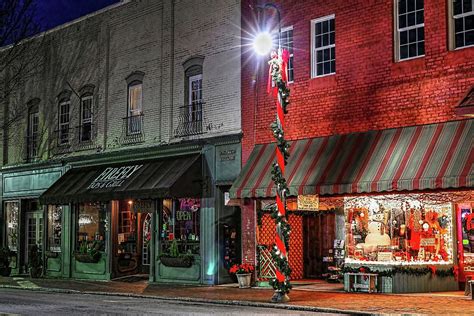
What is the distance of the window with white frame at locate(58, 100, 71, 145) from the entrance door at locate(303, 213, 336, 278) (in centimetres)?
1117

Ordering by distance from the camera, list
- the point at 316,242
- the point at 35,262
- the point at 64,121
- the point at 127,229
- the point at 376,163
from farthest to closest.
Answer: the point at 64,121 < the point at 35,262 < the point at 127,229 < the point at 316,242 < the point at 376,163

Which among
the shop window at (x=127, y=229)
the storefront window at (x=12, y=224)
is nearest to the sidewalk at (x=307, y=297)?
the shop window at (x=127, y=229)

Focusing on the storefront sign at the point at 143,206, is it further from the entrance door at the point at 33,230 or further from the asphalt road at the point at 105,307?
the entrance door at the point at 33,230

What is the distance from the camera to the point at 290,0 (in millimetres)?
21188

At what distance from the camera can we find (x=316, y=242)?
22.7 metres

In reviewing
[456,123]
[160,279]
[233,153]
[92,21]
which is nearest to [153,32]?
[92,21]

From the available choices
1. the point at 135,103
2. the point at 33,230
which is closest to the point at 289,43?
the point at 135,103

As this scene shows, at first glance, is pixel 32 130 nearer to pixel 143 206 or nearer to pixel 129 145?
pixel 129 145

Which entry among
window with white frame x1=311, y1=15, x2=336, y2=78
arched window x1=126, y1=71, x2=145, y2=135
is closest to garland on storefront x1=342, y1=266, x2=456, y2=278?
window with white frame x1=311, y1=15, x2=336, y2=78

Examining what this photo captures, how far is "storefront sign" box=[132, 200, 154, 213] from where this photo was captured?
24.2 meters

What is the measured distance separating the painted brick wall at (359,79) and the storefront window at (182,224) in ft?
9.70

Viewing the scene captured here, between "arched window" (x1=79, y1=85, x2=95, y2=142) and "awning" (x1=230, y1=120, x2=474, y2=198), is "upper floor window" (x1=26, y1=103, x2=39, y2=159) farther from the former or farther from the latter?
"awning" (x1=230, y1=120, x2=474, y2=198)

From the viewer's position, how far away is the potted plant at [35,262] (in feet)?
91.4

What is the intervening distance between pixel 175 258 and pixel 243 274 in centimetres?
326
